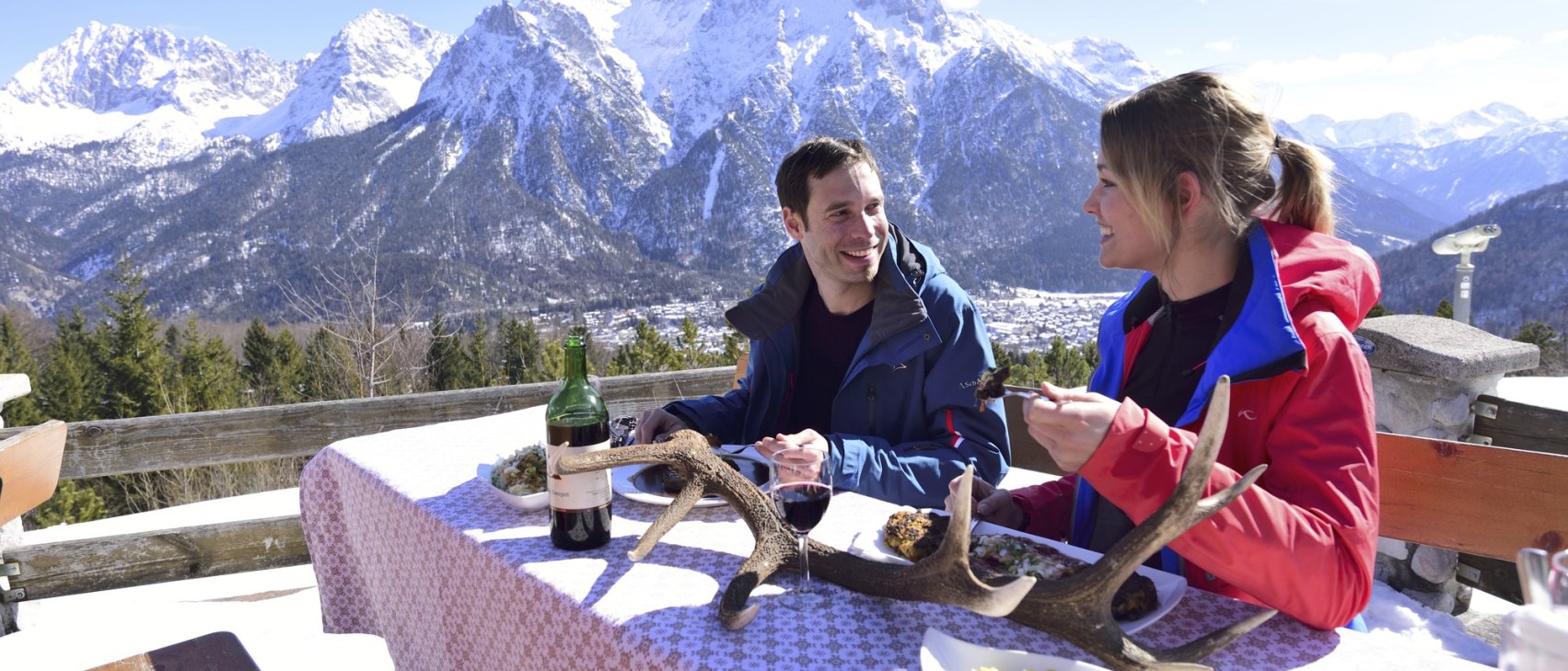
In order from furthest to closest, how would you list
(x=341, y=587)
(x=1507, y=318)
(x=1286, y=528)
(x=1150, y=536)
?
(x=1507, y=318)
(x=341, y=587)
(x=1286, y=528)
(x=1150, y=536)

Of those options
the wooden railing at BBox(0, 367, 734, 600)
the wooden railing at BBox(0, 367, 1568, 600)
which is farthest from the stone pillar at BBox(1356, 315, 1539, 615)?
the wooden railing at BBox(0, 367, 734, 600)

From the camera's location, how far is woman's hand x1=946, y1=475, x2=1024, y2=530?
5.82ft

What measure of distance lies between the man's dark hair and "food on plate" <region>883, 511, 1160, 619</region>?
4.40 ft

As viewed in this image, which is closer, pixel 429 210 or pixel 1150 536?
pixel 1150 536

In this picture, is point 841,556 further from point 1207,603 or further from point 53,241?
point 53,241

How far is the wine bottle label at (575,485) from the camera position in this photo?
1.51 m

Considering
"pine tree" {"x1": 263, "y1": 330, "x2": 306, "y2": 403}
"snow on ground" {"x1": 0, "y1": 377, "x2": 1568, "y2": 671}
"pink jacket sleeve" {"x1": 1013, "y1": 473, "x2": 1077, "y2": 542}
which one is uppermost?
"pink jacket sleeve" {"x1": 1013, "y1": 473, "x2": 1077, "y2": 542}

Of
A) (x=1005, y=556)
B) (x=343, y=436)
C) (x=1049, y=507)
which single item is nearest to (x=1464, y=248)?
(x=1049, y=507)

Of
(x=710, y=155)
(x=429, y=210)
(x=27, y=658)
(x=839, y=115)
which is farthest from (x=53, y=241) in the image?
(x=27, y=658)

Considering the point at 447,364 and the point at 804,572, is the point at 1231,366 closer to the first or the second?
the point at 804,572

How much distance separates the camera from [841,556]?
141cm

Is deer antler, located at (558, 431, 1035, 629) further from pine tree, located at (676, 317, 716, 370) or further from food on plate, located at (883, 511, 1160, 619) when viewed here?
pine tree, located at (676, 317, 716, 370)

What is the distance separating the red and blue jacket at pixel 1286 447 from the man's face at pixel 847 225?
112 cm

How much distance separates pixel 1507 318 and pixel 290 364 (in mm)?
80501
